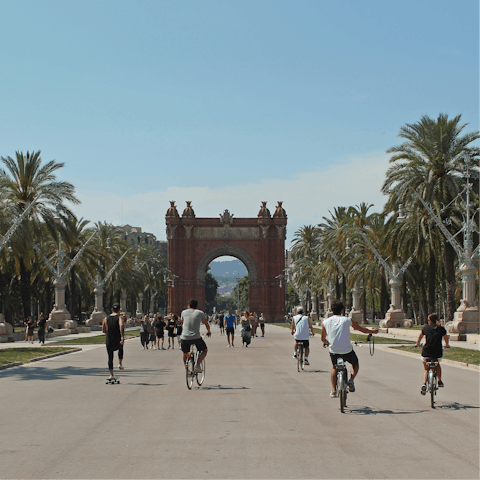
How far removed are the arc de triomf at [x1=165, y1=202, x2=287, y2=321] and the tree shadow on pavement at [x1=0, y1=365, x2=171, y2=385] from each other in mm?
77054

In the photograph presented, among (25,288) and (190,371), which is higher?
(25,288)

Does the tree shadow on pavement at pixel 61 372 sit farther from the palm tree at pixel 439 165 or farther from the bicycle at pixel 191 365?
the palm tree at pixel 439 165

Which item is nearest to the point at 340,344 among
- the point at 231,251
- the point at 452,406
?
the point at 452,406

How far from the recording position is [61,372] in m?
17.1

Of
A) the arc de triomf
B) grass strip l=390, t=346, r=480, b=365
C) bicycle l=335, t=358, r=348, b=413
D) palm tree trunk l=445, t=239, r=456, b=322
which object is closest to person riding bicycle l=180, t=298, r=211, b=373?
bicycle l=335, t=358, r=348, b=413

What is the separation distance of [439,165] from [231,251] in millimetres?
63876

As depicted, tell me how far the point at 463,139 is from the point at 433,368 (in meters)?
26.7

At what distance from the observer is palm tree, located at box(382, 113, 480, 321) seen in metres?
34.6

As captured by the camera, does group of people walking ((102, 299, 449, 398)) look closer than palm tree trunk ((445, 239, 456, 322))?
Yes

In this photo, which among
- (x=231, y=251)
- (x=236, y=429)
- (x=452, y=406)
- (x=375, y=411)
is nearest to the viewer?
(x=236, y=429)

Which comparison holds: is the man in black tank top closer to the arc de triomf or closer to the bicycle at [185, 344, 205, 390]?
the bicycle at [185, 344, 205, 390]

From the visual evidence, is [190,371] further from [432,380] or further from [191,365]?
[432,380]

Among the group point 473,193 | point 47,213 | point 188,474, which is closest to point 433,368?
point 188,474

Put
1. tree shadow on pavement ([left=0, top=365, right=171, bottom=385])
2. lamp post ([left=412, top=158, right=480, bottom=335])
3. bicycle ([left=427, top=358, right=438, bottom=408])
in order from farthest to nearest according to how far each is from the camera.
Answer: lamp post ([left=412, top=158, right=480, bottom=335]) → tree shadow on pavement ([left=0, top=365, right=171, bottom=385]) → bicycle ([left=427, top=358, right=438, bottom=408])
